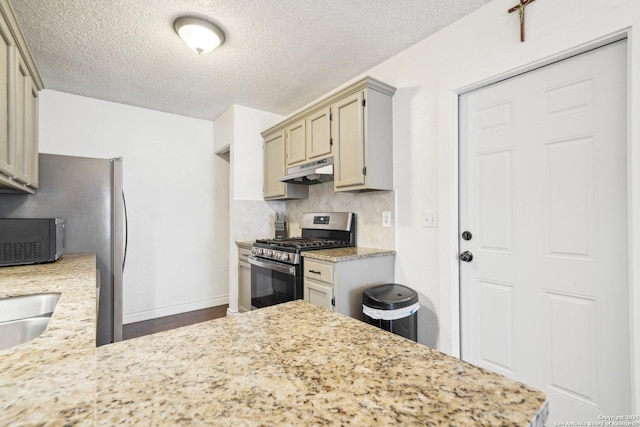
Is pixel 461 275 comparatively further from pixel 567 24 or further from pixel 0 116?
pixel 0 116

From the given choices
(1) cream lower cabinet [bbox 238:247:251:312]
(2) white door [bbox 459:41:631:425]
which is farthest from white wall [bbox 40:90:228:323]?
(2) white door [bbox 459:41:631:425]

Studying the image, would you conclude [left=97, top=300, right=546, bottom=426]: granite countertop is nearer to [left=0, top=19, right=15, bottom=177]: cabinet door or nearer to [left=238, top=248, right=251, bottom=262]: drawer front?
[left=0, top=19, right=15, bottom=177]: cabinet door

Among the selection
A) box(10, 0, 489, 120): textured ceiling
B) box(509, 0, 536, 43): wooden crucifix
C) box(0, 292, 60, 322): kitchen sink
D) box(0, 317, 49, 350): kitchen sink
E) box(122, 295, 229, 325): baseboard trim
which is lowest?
box(122, 295, 229, 325): baseboard trim

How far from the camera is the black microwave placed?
1.86 m

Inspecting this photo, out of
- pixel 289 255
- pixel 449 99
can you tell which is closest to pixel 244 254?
pixel 289 255

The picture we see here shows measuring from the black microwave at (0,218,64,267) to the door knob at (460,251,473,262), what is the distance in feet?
8.83

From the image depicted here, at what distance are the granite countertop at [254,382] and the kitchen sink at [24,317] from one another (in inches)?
27.7

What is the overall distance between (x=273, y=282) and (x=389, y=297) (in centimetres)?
117

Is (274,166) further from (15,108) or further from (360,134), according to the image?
(15,108)

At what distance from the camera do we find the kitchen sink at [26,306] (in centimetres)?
A: 122

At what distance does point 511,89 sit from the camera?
176 cm

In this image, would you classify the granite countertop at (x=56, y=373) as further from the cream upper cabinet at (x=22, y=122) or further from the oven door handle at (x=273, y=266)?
the oven door handle at (x=273, y=266)

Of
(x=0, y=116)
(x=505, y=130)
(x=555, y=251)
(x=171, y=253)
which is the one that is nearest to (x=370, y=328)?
(x=555, y=251)

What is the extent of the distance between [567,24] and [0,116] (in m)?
2.85
